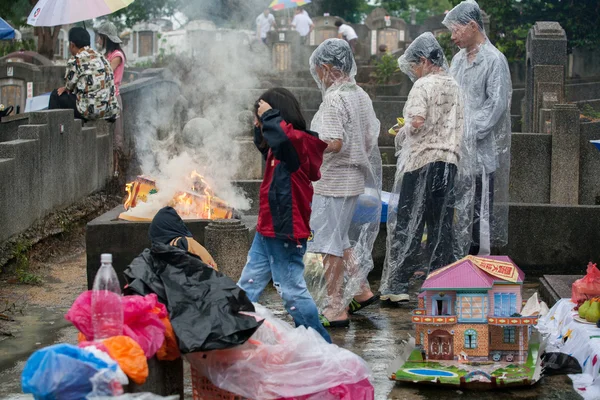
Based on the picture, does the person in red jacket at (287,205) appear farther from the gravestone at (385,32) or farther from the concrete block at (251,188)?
the gravestone at (385,32)

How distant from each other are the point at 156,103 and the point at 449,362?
11.3 m

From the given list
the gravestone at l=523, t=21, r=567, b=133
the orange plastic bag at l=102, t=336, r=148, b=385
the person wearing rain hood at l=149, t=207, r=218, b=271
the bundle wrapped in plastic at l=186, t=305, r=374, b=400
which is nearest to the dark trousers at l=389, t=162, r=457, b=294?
the person wearing rain hood at l=149, t=207, r=218, b=271

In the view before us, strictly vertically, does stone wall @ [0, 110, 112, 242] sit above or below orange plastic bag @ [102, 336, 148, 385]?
above

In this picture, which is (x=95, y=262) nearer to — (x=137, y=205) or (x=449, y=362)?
(x=137, y=205)

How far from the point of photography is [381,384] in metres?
Result: 5.97

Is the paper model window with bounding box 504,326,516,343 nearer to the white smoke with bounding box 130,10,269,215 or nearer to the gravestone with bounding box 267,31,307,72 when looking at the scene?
the white smoke with bounding box 130,10,269,215

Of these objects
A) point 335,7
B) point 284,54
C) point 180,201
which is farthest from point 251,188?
point 335,7

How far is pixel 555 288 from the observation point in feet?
25.4

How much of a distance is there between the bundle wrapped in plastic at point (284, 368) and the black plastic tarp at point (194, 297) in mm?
165

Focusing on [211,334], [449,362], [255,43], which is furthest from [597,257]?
[255,43]

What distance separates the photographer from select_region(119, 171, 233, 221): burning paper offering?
8625mm

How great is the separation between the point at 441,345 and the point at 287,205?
4.17 feet

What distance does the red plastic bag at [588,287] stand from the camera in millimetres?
6855

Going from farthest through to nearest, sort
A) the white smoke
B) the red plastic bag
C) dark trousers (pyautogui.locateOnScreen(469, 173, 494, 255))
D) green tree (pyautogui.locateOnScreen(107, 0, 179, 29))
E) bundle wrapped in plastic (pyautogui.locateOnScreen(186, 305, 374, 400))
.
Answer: green tree (pyautogui.locateOnScreen(107, 0, 179, 29)) → the white smoke → dark trousers (pyautogui.locateOnScreen(469, 173, 494, 255)) → the red plastic bag → bundle wrapped in plastic (pyautogui.locateOnScreen(186, 305, 374, 400))
